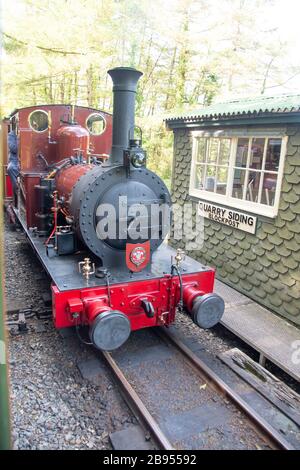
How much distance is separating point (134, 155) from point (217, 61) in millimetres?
8391

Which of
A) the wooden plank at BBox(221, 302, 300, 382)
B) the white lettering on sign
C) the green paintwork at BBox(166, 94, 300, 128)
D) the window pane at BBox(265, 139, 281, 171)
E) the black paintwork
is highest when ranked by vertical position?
the green paintwork at BBox(166, 94, 300, 128)

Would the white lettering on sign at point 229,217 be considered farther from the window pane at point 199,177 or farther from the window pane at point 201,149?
the window pane at point 201,149

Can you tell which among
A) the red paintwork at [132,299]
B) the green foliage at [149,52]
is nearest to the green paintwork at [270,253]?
the red paintwork at [132,299]

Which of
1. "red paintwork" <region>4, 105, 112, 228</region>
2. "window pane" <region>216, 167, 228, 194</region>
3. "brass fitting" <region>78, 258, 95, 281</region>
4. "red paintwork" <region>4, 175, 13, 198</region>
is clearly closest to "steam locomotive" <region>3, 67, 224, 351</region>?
"brass fitting" <region>78, 258, 95, 281</region>

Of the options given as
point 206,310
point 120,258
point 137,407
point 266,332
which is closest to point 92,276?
point 120,258

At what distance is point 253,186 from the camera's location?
5426mm

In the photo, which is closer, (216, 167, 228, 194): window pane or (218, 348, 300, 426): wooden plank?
(218, 348, 300, 426): wooden plank

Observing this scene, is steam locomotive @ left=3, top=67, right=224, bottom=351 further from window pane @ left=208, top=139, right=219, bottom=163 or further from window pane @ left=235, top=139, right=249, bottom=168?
window pane @ left=208, top=139, right=219, bottom=163

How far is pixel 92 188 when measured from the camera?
376cm

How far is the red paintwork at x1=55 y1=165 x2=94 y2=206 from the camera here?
178 inches

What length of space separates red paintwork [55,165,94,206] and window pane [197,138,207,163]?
2.43 m

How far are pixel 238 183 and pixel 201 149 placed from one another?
Answer: 45.1 inches
